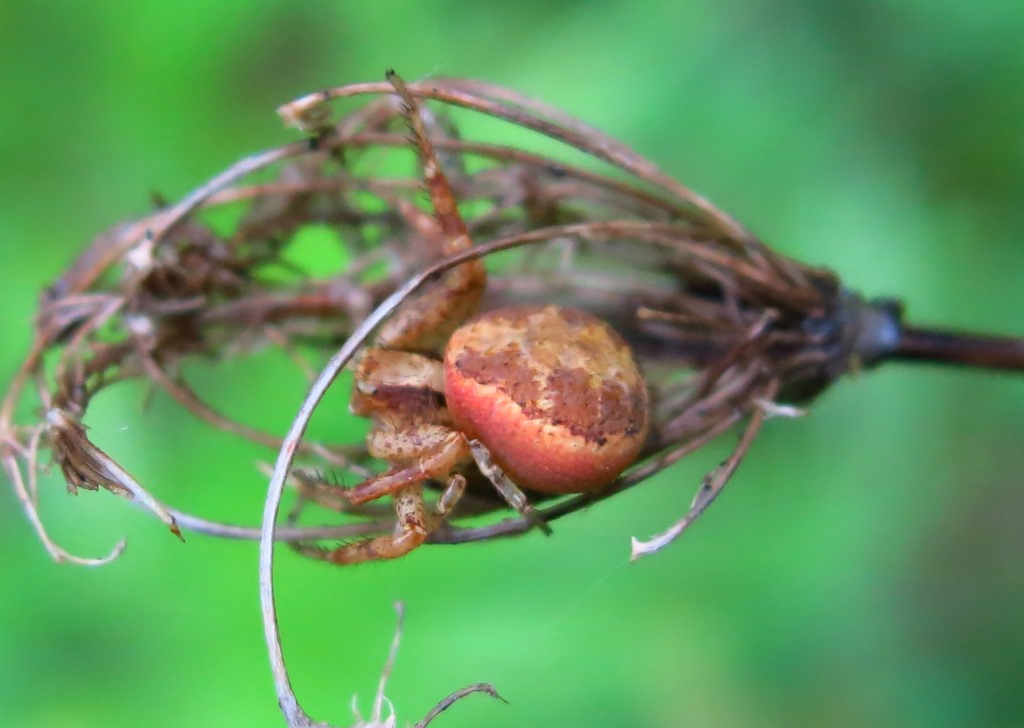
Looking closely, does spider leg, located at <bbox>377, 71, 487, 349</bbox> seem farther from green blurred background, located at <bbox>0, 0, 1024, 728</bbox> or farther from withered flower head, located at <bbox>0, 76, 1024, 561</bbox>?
green blurred background, located at <bbox>0, 0, 1024, 728</bbox>

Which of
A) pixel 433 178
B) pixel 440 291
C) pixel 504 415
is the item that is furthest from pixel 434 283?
pixel 504 415

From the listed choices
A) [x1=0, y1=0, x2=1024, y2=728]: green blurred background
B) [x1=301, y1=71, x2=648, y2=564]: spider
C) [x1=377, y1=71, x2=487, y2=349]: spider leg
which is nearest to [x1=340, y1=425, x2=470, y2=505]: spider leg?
[x1=301, y1=71, x2=648, y2=564]: spider

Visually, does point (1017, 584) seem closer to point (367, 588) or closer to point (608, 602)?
point (608, 602)

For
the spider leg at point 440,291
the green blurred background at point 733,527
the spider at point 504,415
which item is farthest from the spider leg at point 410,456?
the green blurred background at point 733,527

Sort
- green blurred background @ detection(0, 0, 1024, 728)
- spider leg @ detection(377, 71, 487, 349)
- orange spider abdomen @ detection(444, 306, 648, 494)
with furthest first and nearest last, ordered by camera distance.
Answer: green blurred background @ detection(0, 0, 1024, 728), spider leg @ detection(377, 71, 487, 349), orange spider abdomen @ detection(444, 306, 648, 494)

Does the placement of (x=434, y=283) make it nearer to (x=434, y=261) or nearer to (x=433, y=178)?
(x=434, y=261)

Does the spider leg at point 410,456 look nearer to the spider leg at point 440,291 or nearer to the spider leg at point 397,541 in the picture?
the spider leg at point 397,541
